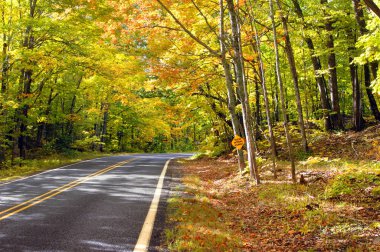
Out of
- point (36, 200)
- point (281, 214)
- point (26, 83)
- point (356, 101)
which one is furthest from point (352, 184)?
point (26, 83)

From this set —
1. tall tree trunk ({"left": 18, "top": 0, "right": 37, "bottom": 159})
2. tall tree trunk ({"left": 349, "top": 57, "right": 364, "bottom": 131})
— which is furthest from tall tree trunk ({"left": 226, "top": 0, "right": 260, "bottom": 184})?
tall tree trunk ({"left": 18, "top": 0, "right": 37, "bottom": 159})

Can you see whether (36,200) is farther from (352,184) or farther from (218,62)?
(218,62)

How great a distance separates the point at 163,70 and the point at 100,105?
81.9 feet

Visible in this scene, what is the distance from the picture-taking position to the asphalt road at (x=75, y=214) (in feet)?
18.1

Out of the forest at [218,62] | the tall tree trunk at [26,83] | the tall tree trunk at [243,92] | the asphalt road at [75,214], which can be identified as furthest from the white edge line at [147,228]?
the tall tree trunk at [26,83]

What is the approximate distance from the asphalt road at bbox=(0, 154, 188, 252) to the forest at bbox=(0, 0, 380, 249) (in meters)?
4.54

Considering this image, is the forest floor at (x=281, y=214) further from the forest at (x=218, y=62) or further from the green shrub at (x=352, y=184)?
the forest at (x=218, y=62)

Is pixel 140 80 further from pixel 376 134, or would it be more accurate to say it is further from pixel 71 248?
pixel 71 248

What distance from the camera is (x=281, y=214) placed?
24.0 ft

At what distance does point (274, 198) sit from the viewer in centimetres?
862

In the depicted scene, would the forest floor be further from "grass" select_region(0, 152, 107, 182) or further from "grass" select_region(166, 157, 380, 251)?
"grass" select_region(0, 152, 107, 182)

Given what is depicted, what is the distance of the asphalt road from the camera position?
553 cm

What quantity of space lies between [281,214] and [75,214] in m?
4.61

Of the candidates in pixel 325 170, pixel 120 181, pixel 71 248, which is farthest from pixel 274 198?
pixel 120 181
